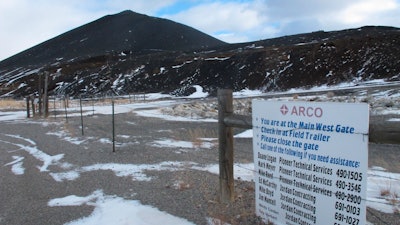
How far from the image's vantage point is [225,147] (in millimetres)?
5273

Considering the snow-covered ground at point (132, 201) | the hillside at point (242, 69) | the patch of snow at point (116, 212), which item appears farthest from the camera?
the hillside at point (242, 69)

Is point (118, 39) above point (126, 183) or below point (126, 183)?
above

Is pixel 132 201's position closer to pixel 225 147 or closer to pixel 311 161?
pixel 225 147

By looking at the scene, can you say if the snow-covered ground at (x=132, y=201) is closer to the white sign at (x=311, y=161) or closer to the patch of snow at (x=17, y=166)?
the patch of snow at (x=17, y=166)

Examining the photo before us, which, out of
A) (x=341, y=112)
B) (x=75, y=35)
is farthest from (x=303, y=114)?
(x=75, y=35)

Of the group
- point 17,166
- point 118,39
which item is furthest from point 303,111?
point 118,39

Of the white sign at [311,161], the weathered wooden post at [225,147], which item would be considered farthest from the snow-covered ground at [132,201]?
the white sign at [311,161]

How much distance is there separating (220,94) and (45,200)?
290 centimetres

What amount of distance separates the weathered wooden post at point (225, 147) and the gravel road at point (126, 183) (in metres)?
0.17

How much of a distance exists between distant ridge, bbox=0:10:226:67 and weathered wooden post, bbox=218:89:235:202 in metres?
111

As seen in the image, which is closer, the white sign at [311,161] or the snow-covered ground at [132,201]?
the white sign at [311,161]

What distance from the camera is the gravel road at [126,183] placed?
5.36m

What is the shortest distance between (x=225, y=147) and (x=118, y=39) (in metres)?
130

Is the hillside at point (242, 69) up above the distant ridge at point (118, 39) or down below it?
below
